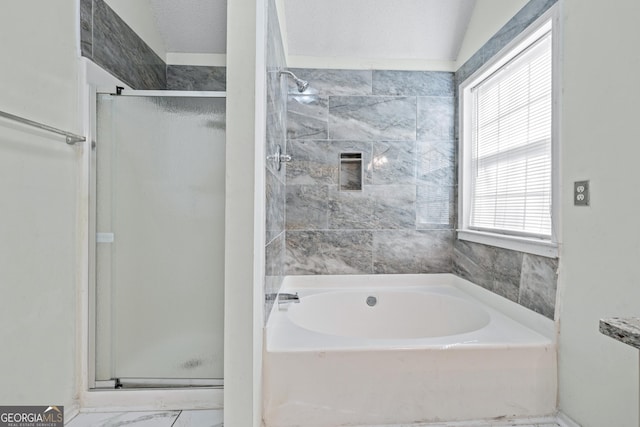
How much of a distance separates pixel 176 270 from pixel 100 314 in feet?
1.43

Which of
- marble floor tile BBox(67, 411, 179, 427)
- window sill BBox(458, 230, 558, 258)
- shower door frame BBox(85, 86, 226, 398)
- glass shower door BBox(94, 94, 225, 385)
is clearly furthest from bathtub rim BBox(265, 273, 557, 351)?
marble floor tile BBox(67, 411, 179, 427)

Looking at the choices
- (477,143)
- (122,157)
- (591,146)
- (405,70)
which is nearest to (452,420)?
(591,146)

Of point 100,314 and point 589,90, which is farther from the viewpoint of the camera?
point 100,314

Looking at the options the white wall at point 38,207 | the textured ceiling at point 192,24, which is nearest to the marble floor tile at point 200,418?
the white wall at point 38,207

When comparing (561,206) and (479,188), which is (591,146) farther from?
(479,188)

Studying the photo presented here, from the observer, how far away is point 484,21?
208 cm

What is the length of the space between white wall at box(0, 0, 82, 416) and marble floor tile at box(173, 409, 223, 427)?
54 centimetres

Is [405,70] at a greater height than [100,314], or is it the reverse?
[405,70]

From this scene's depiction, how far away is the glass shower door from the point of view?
5.46 feet

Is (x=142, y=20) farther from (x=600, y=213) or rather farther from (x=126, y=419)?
(x=600, y=213)

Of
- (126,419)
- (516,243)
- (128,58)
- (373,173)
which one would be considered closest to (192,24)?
(128,58)

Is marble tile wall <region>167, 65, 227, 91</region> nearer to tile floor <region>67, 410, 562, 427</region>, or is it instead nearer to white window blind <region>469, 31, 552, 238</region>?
white window blind <region>469, 31, 552, 238</region>

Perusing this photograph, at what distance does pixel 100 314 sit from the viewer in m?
1.65

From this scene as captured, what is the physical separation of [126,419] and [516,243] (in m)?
2.23
